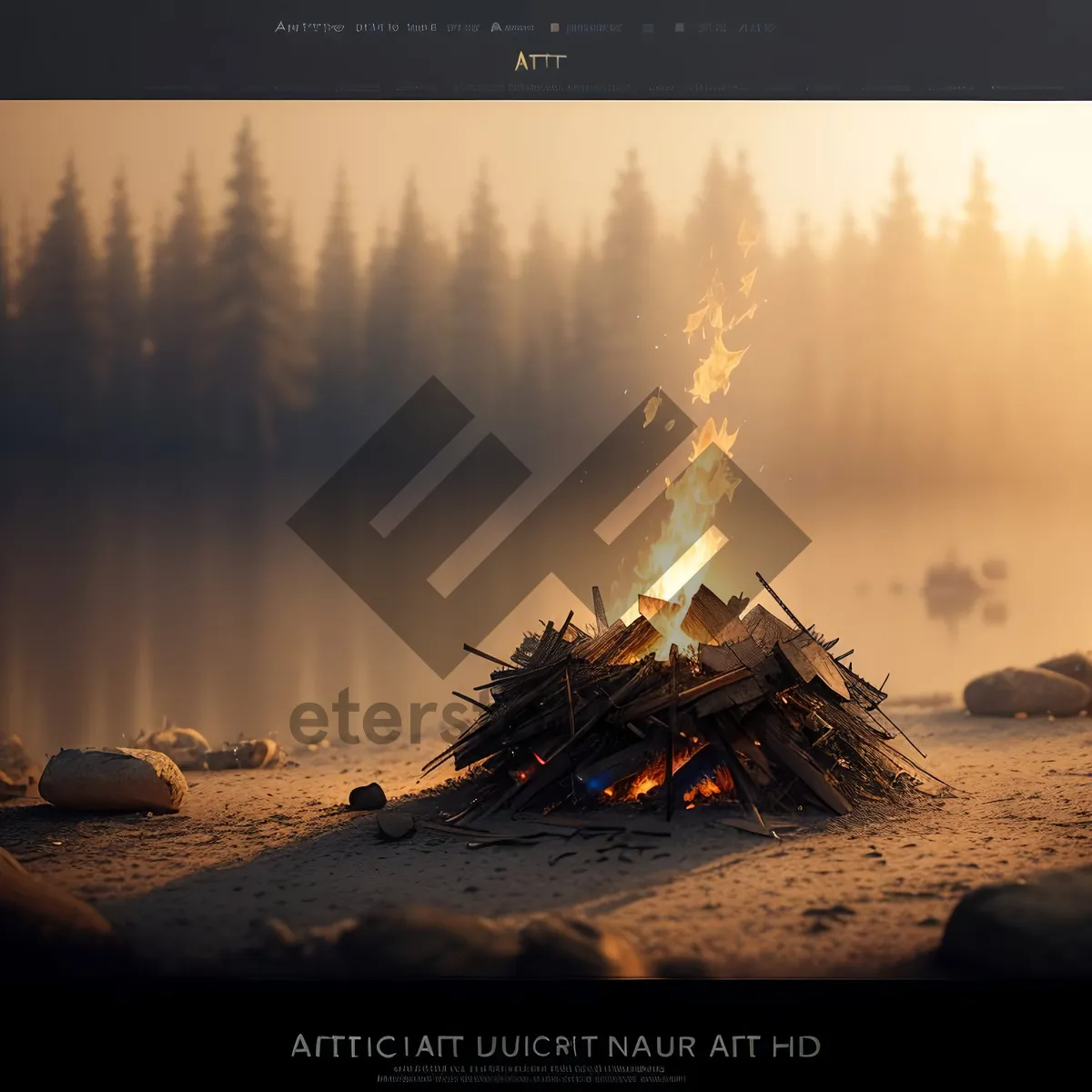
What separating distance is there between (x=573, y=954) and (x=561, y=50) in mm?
4479

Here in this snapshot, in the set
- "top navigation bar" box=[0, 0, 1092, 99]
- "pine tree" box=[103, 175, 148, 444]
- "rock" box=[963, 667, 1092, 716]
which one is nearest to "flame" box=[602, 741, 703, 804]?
"top navigation bar" box=[0, 0, 1092, 99]

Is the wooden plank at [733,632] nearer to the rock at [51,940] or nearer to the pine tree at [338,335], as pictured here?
the rock at [51,940]

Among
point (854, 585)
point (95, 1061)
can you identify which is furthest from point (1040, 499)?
point (95, 1061)

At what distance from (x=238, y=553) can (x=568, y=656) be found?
2.99m

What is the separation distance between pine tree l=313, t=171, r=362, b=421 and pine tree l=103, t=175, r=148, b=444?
4.18 ft

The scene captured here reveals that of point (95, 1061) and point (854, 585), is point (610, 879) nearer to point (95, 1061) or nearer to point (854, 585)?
point (95, 1061)

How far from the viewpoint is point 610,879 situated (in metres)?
4.20

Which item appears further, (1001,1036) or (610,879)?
(610,879)

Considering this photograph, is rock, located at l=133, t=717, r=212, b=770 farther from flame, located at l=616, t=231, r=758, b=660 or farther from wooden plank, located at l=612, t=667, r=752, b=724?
wooden plank, located at l=612, t=667, r=752, b=724

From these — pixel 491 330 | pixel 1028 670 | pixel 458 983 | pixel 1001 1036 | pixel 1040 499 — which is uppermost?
pixel 491 330

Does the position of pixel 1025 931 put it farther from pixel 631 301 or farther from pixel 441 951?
pixel 631 301

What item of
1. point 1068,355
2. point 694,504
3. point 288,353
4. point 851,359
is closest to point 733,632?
point 694,504

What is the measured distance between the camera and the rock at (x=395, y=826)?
4848mm

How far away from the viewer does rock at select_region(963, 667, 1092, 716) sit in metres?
7.80
